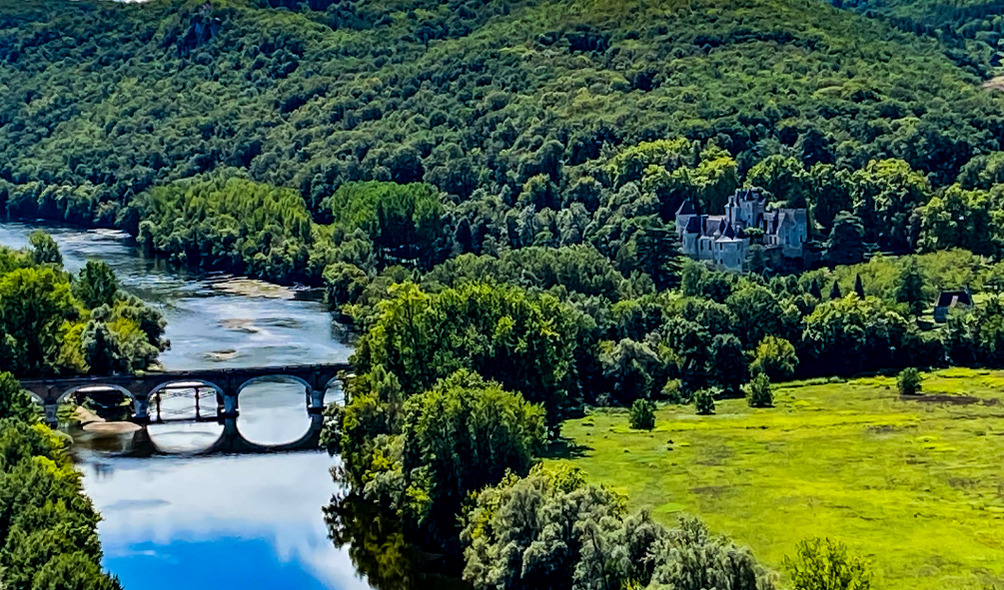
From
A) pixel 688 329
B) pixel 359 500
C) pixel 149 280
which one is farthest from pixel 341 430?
pixel 149 280

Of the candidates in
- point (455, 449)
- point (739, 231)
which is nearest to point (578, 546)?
point (455, 449)

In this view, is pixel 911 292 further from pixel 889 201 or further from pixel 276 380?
pixel 276 380

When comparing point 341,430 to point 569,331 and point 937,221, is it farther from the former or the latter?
point 937,221

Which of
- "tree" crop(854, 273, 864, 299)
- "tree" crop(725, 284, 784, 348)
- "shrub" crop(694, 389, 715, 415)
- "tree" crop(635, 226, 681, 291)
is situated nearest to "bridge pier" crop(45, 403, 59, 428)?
"shrub" crop(694, 389, 715, 415)

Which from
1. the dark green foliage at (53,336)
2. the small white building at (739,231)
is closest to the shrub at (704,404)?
the dark green foliage at (53,336)

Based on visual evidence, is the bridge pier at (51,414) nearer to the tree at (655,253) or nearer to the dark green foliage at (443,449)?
the dark green foliage at (443,449)
